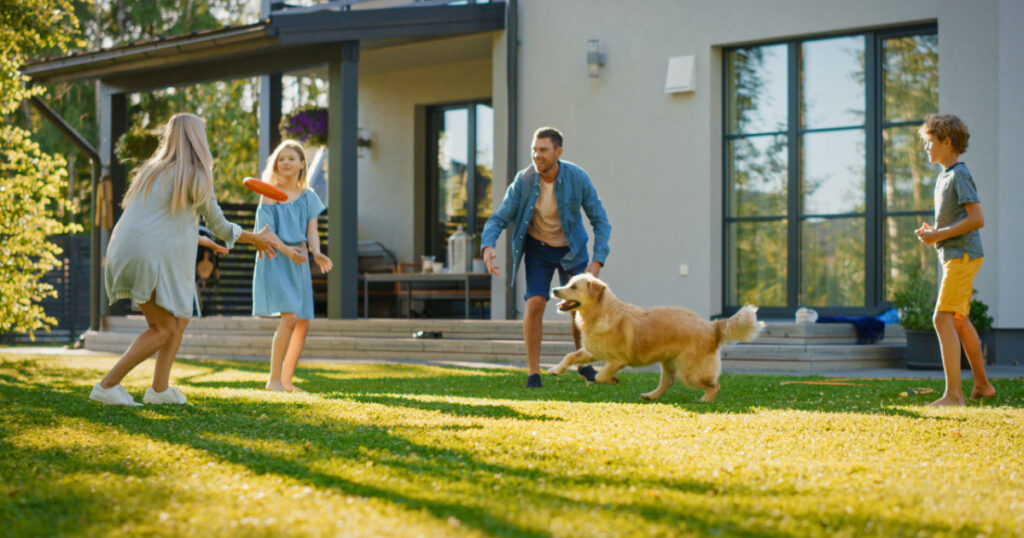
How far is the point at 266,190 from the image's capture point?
5.87 meters

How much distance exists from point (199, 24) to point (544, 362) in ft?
71.2

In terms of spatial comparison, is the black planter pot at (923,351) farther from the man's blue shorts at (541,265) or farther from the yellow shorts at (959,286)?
the man's blue shorts at (541,265)

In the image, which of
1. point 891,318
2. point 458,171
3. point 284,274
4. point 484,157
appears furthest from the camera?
point 458,171

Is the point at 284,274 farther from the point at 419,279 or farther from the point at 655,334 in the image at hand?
the point at 419,279

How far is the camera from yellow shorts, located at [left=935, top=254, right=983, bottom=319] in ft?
17.1

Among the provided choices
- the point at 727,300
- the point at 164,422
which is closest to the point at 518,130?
the point at 727,300

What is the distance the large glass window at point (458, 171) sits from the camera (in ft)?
44.5

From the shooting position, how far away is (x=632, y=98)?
1091 cm

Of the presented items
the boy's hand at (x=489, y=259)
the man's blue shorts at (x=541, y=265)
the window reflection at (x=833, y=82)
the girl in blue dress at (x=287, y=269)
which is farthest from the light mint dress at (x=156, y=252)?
the window reflection at (x=833, y=82)

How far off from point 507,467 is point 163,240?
2434 mm

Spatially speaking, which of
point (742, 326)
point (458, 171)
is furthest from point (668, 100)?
point (742, 326)

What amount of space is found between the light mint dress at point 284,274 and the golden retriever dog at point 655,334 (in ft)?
5.87

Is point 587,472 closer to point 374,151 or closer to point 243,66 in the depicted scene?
point 243,66

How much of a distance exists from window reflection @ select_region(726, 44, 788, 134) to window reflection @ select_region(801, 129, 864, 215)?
1.57ft
